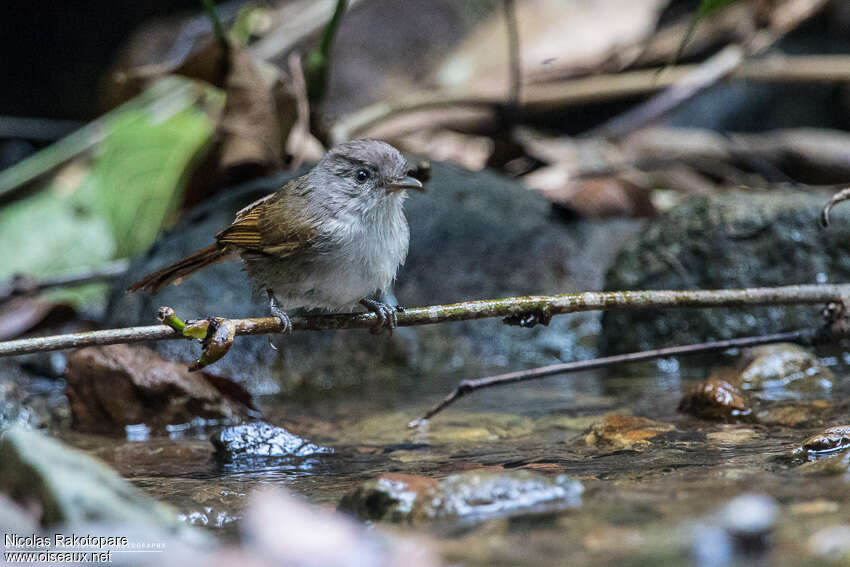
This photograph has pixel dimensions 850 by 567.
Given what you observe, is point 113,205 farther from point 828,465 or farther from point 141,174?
point 828,465

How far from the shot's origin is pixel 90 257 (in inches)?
265

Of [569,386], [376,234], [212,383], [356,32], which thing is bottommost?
[569,386]

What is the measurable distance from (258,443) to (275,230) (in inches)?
36.3

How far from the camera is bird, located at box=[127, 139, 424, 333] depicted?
11.3 feet

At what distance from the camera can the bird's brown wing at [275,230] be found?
3.54 m

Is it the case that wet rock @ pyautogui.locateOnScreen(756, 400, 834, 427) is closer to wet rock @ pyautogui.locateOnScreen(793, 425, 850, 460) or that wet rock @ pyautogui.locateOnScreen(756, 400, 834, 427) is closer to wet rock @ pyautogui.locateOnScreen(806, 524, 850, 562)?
wet rock @ pyautogui.locateOnScreen(793, 425, 850, 460)

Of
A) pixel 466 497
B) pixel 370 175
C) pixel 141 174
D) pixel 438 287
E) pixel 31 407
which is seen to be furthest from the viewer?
pixel 141 174

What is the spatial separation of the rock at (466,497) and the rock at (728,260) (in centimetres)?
283

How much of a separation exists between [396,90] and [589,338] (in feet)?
15.2

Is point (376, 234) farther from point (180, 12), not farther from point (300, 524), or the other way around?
point (180, 12)

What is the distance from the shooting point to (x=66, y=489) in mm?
1914

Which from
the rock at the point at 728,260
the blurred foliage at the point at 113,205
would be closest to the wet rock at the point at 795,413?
the rock at the point at 728,260

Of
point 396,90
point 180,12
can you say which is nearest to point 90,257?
point 396,90

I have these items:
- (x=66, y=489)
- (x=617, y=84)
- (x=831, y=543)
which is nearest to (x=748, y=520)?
(x=831, y=543)
